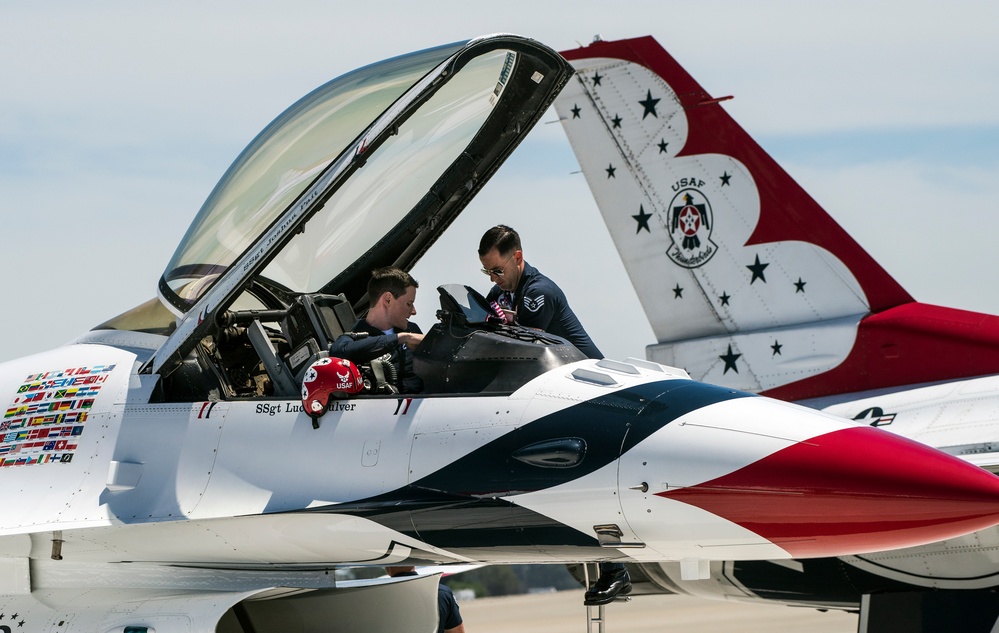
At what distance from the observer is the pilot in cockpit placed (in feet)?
18.3

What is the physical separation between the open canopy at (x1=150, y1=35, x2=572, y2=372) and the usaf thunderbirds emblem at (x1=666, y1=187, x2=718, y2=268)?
4026 mm

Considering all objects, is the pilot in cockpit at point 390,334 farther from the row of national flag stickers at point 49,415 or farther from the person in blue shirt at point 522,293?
the row of national flag stickers at point 49,415

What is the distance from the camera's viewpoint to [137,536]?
18.5 feet

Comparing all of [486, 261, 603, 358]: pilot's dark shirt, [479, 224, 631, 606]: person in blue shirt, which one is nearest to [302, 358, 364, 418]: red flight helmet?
[479, 224, 631, 606]: person in blue shirt

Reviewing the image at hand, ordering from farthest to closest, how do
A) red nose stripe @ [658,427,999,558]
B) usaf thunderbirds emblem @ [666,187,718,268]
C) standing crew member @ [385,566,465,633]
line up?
usaf thunderbirds emblem @ [666,187,718,268], standing crew member @ [385,566,465,633], red nose stripe @ [658,427,999,558]

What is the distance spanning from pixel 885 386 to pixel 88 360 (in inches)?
235

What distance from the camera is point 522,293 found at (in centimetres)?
619

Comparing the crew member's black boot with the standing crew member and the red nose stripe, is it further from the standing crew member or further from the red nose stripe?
the standing crew member

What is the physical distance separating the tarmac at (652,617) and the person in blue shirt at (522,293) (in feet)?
22.6

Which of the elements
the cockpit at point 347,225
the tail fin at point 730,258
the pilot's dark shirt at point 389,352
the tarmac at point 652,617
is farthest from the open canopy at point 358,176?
the tarmac at point 652,617

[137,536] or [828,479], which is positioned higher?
[828,479]

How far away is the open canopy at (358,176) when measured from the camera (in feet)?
18.7

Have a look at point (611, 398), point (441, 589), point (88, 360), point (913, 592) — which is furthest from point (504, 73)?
point (913, 592)

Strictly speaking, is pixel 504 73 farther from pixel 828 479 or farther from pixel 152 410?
pixel 828 479
